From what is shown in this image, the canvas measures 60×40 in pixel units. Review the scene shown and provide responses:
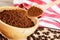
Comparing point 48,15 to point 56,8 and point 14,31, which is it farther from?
point 14,31

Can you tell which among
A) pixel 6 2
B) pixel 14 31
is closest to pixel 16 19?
pixel 14 31

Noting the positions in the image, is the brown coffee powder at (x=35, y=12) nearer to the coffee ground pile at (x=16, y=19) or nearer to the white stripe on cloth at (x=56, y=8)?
the coffee ground pile at (x=16, y=19)

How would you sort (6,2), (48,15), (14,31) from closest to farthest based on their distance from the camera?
(14,31) < (48,15) < (6,2)

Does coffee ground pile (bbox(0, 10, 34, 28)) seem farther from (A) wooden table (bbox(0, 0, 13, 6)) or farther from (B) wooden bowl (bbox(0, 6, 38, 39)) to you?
(A) wooden table (bbox(0, 0, 13, 6))

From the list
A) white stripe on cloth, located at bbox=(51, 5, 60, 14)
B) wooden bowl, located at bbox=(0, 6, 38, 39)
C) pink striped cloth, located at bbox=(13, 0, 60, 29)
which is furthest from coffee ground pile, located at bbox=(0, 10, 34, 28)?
white stripe on cloth, located at bbox=(51, 5, 60, 14)

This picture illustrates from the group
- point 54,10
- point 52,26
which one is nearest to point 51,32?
point 52,26

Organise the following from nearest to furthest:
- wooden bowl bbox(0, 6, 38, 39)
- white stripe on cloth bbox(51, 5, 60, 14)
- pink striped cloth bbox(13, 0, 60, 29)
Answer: wooden bowl bbox(0, 6, 38, 39) → pink striped cloth bbox(13, 0, 60, 29) → white stripe on cloth bbox(51, 5, 60, 14)

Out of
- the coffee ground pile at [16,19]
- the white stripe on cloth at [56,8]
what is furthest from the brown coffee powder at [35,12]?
the white stripe on cloth at [56,8]

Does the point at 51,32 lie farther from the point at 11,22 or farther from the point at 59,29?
the point at 11,22
